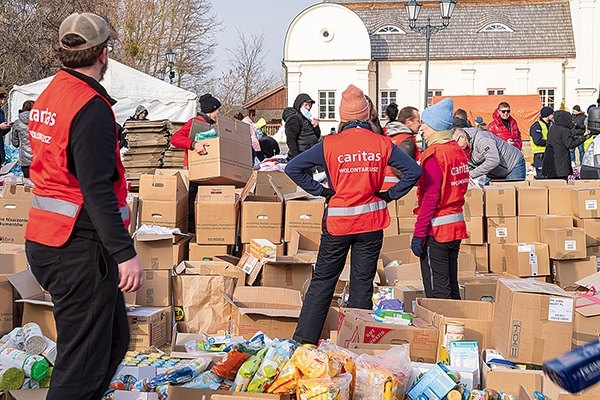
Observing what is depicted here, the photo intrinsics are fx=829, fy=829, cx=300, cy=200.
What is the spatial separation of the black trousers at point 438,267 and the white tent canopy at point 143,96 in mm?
14190

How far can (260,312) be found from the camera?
5.86m

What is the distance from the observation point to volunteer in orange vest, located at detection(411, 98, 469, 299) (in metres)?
5.70

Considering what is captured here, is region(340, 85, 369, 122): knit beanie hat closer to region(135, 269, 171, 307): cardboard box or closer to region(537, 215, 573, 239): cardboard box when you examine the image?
region(135, 269, 171, 307): cardboard box

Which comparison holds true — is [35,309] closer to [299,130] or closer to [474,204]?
[474,204]

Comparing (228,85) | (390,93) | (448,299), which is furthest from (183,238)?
(228,85)

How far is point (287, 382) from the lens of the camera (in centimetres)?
395

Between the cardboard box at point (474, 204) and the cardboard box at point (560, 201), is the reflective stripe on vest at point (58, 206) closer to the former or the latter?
the cardboard box at point (474, 204)

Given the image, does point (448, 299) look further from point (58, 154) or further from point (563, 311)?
point (58, 154)

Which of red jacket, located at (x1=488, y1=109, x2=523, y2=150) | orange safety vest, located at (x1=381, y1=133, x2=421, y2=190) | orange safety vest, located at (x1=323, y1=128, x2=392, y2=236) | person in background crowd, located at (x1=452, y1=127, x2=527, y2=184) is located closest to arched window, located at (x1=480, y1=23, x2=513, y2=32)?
red jacket, located at (x1=488, y1=109, x2=523, y2=150)

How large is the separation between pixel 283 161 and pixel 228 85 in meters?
33.9

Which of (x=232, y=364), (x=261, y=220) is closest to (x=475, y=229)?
(x=261, y=220)

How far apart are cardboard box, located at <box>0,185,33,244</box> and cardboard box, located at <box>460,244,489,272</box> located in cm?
434

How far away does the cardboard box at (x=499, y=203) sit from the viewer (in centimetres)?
865

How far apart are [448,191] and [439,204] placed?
109mm
